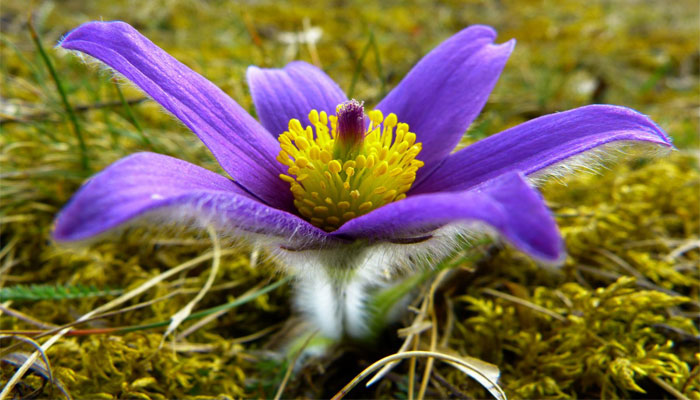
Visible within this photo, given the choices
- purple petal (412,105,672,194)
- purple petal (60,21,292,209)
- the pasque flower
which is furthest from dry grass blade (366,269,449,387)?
purple petal (60,21,292,209)

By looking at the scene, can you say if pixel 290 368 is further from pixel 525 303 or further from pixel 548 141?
pixel 548 141

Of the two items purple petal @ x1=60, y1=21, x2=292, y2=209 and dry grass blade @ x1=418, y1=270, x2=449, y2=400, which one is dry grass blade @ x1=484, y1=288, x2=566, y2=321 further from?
purple petal @ x1=60, y1=21, x2=292, y2=209

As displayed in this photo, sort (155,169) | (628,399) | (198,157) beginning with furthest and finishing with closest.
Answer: (198,157) → (628,399) → (155,169)

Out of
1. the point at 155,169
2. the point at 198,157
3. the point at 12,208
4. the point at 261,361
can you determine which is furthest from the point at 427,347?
the point at 12,208

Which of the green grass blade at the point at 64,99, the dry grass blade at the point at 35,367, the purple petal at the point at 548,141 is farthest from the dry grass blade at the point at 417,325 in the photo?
the green grass blade at the point at 64,99

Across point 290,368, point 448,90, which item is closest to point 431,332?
point 290,368

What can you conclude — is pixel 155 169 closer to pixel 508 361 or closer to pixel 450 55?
pixel 450 55
